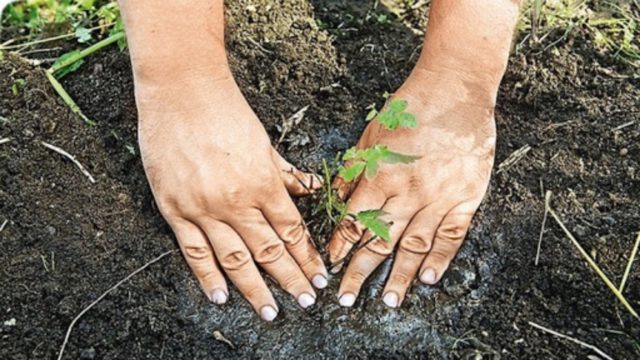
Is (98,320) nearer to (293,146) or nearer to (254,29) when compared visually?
(293,146)

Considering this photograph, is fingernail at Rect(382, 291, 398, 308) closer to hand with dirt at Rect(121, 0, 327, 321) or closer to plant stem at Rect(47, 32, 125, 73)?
hand with dirt at Rect(121, 0, 327, 321)

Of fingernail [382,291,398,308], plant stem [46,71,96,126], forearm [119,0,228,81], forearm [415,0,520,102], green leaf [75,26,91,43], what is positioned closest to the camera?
forearm [119,0,228,81]

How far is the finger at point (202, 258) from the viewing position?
209 cm

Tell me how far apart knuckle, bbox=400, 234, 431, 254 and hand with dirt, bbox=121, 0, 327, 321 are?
214 millimetres

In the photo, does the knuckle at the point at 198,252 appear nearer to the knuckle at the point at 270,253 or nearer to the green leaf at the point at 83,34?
the knuckle at the point at 270,253

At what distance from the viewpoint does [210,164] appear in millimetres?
2027

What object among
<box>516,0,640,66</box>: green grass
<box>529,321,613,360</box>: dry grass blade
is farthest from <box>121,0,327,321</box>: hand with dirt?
<box>516,0,640,66</box>: green grass

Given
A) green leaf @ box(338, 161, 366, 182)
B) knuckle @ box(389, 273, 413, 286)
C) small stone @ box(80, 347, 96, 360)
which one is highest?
green leaf @ box(338, 161, 366, 182)

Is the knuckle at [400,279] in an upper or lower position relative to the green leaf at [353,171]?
lower

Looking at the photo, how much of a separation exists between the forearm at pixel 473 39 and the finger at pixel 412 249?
36 cm

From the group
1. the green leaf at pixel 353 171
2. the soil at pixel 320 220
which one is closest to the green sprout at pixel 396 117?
the green leaf at pixel 353 171

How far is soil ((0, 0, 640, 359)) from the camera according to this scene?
2.03m

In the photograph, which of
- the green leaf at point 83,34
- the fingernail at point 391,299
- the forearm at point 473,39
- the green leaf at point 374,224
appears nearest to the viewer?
the green leaf at point 374,224

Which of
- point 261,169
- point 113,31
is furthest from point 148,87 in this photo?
point 113,31
